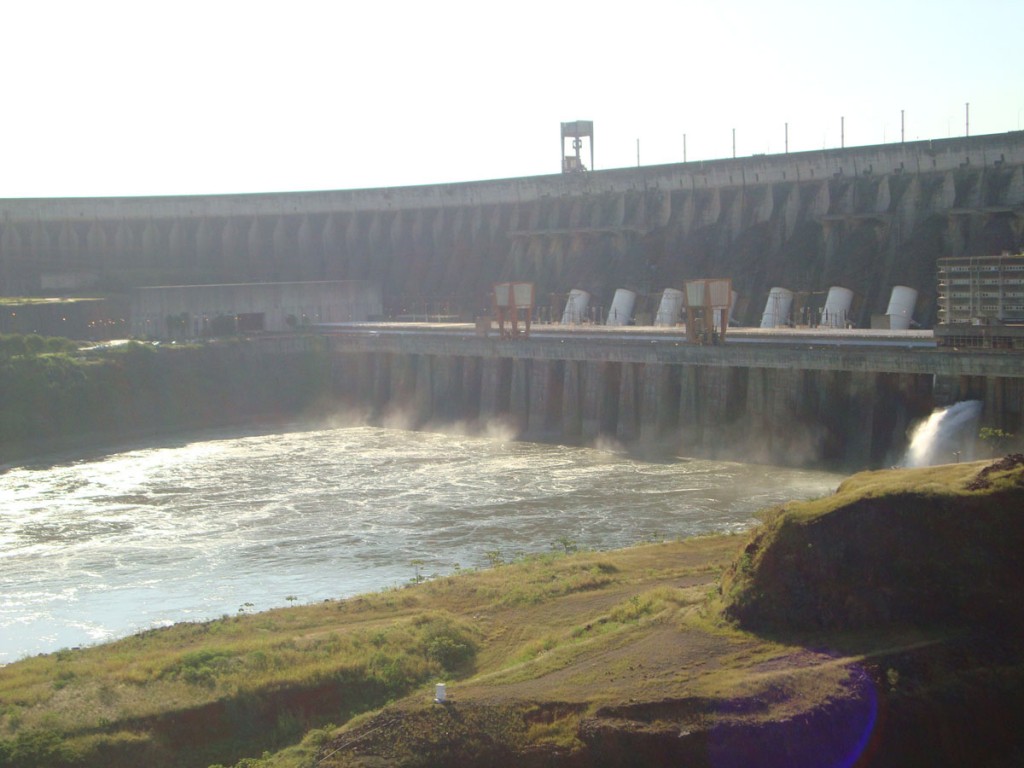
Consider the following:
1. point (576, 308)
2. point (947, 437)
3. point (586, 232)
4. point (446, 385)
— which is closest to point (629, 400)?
point (446, 385)

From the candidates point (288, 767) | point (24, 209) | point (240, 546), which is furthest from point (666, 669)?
point (24, 209)

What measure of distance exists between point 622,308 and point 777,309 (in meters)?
11.2

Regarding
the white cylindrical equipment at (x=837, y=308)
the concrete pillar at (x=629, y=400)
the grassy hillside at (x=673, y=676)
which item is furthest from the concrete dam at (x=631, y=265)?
the grassy hillside at (x=673, y=676)

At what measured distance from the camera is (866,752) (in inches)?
550

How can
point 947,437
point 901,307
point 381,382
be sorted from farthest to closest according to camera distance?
point 381,382 < point 901,307 < point 947,437

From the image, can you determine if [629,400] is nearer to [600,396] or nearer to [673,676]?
[600,396]

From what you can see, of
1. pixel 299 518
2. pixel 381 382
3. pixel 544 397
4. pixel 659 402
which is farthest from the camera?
pixel 381 382

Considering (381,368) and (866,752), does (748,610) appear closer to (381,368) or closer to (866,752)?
(866,752)

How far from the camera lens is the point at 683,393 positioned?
46906 mm

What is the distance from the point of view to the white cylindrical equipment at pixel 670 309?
6531cm

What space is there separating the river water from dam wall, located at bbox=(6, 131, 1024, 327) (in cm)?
2448

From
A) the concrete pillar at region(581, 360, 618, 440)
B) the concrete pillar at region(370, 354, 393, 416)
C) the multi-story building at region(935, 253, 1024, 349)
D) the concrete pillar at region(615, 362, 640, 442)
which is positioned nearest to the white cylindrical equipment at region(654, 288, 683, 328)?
the concrete pillar at region(370, 354, 393, 416)

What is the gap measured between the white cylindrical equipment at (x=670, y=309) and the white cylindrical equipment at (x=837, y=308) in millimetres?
8105

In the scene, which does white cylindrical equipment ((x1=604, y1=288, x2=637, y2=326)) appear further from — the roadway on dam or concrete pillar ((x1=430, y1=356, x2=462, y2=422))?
concrete pillar ((x1=430, y1=356, x2=462, y2=422))
